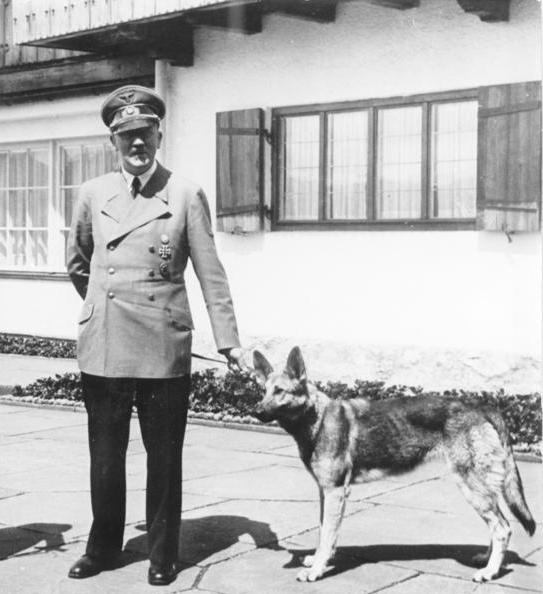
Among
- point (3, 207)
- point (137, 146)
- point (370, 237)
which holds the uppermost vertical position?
point (3, 207)

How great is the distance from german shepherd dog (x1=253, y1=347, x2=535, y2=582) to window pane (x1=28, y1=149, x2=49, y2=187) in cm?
1121

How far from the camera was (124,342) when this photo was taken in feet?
17.3

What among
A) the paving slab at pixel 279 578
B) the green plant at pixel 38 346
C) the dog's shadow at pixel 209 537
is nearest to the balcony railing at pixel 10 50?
the green plant at pixel 38 346

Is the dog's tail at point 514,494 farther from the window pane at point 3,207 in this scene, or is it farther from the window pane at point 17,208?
the window pane at point 3,207

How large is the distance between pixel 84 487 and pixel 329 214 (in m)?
5.42

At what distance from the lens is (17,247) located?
16.4 metres

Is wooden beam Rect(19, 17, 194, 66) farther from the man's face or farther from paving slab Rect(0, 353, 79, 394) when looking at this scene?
the man's face

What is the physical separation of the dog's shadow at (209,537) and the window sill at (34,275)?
927cm

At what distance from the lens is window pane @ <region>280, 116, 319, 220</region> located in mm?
12102

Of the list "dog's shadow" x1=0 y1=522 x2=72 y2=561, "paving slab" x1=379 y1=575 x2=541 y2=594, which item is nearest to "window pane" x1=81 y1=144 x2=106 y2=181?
"dog's shadow" x1=0 y1=522 x2=72 y2=561

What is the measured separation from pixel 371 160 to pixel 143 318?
6696 mm

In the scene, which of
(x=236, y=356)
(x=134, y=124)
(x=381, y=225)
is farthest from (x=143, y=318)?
(x=381, y=225)

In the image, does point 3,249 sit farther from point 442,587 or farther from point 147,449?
point 442,587

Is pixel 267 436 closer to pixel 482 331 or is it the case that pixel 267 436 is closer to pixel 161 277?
pixel 482 331
